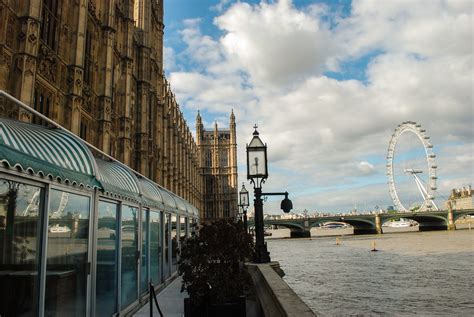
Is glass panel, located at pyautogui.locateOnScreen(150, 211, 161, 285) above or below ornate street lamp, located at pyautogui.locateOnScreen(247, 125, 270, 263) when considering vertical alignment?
below

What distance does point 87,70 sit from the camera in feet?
72.9

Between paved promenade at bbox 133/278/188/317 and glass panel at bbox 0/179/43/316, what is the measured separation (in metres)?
3.76

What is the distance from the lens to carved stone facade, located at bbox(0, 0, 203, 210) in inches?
556

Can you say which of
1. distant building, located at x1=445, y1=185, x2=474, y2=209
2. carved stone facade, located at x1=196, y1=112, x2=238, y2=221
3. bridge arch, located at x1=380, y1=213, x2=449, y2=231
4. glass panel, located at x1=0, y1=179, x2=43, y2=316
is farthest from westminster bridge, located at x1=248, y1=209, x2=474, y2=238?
glass panel, located at x1=0, y1=179, x2=43, y2=316

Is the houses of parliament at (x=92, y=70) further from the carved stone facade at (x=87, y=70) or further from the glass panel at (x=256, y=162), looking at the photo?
the glass panel at (x=256, y=162)

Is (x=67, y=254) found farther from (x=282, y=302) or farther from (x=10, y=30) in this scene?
(x=10, y=30)

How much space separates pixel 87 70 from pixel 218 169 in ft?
311

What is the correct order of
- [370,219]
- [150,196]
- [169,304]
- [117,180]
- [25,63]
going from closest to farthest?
[117,180] → [169,304] → [150,196] → [25,63] → [370,219]

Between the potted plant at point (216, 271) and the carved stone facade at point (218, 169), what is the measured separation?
104 meters

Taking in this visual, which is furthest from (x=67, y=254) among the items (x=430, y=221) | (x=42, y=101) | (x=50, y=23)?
(x=430, y=221)

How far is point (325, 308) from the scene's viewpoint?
733 inches

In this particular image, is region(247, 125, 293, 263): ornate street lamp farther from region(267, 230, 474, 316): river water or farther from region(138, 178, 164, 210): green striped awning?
region(267, 230, 474, 316): river water

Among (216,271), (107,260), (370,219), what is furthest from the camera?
(370,219)

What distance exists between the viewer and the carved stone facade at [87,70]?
1412 cm
